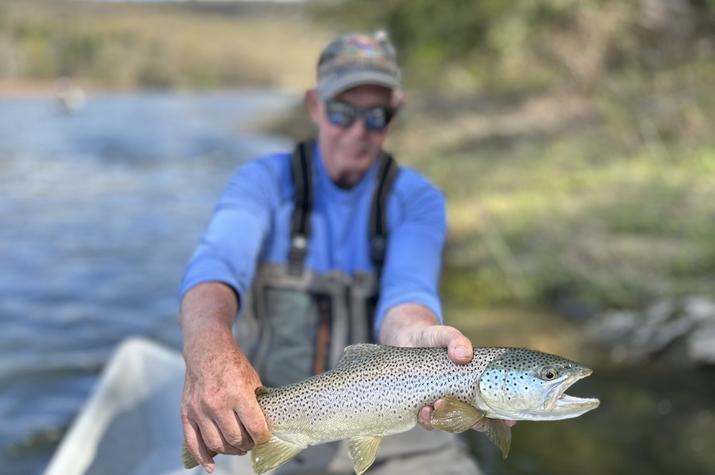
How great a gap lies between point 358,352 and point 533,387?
0.59m

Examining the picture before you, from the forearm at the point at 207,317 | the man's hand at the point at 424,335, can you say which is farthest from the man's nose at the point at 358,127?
the forearm at the point at 207,317

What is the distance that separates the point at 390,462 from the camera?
382cm

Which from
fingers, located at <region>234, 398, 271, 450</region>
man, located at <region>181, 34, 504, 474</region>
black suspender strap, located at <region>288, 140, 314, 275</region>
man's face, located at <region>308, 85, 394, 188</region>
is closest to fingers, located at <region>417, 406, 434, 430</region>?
fingers, located at <region>234, 398, 271, 450</region>

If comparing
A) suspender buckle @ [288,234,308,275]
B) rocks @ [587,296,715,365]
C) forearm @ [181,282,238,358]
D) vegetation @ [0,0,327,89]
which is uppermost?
vegetation @ [0,0,327,89]

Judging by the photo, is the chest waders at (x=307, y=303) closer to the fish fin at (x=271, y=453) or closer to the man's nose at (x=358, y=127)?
the man's nose at (x=358, y=127)

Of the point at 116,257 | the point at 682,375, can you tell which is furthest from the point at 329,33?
the point at 682,375

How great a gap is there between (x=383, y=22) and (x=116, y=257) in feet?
54.9

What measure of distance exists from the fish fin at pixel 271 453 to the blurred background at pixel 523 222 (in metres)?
4.33

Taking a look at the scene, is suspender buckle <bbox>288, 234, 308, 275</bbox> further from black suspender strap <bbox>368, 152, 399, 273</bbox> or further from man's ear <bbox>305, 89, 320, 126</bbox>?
man's ear <bbox>305, 89, 320, 126</bbox>

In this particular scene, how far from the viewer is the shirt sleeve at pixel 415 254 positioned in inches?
135

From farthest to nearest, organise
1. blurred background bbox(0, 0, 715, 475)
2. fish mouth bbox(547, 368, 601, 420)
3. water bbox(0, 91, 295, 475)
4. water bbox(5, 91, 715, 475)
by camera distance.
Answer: water bbox(0, 91, 295, 475) < blurred background bbox(0, 0, 715, 475) < water bbox(5, 91, 715, 475) < fish mouth bbox(547, 368, 601, 420)

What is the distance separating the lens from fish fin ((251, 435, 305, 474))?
2665 millimetres

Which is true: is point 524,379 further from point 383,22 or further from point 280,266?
point 383,22

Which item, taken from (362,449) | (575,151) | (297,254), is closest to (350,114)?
(297,254)
